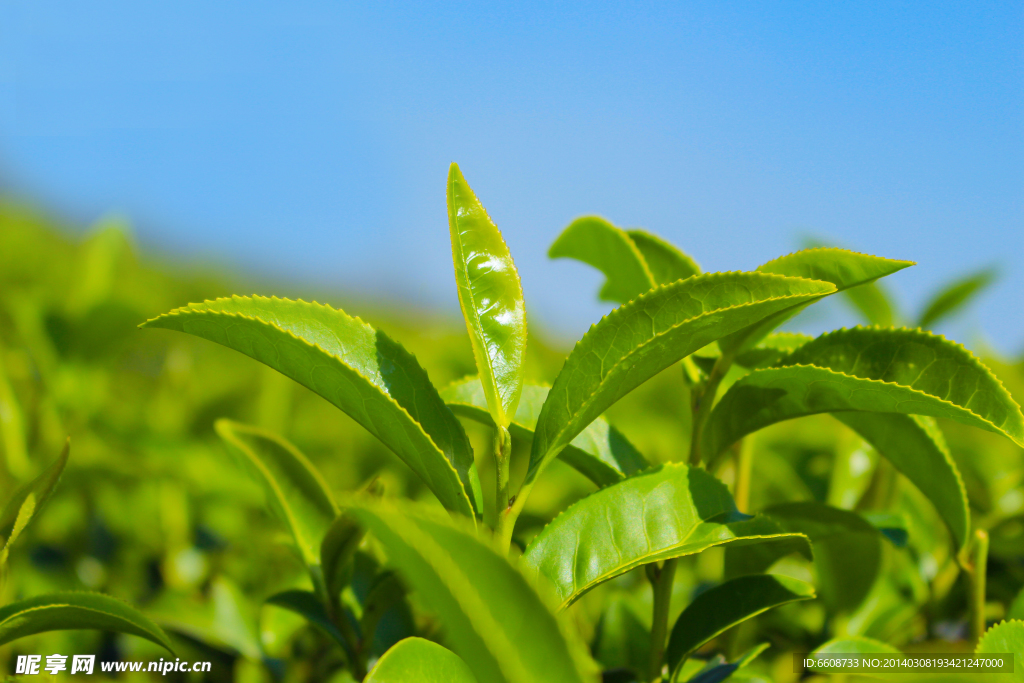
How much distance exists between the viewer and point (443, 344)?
97.5 inches

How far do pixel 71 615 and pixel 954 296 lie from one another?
6.03 feet

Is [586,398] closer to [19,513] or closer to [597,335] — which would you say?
[597,335]

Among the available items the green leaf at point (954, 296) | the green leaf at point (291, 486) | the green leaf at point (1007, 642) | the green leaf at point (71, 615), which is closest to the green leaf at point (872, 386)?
the green leaf at point (1007, 642)

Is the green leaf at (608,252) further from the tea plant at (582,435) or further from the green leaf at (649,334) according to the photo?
the green leaf at (649,334)

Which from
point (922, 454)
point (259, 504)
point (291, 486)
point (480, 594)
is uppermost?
point (259, 504)

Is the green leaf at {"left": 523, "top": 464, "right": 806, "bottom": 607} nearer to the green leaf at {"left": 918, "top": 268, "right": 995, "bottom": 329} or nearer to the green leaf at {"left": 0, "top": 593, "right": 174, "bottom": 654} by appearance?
the green leaf at {"left": 0, "top": 593, "right": 174, "bottom": 654}

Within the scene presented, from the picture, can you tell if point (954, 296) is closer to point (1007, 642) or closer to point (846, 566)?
point (846, 566)

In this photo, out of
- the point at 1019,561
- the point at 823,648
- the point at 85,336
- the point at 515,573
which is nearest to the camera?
the point at 515,573

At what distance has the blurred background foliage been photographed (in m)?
1.34

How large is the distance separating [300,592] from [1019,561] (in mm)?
1424

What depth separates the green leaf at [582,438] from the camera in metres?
0.93

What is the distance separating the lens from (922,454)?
1.00 metres

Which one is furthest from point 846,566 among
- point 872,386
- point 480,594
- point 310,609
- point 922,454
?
point 480,594

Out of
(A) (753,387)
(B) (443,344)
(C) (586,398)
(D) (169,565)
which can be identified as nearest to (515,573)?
(C) (586,398)
